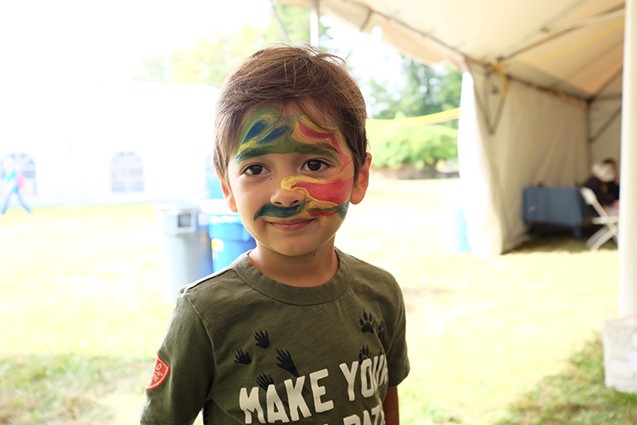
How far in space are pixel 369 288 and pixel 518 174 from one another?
795 centimetres

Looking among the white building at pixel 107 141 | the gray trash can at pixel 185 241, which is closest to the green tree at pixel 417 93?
the white building at pixel 107 141

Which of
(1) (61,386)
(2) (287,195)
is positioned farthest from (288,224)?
(1) (61,386)

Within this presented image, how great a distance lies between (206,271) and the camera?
457cm

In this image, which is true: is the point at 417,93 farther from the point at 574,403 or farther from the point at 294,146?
the point at 294,146

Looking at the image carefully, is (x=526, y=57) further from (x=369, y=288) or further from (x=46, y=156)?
(x=46, y=156)

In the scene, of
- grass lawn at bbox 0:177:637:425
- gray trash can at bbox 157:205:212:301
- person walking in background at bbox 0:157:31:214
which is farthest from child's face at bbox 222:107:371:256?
person walking in background at bbox 0:157:31:214

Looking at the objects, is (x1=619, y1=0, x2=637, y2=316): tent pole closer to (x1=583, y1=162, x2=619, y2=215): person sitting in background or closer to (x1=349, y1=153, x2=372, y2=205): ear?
(x1=349, y1=153, x2=372, y2=205): ear

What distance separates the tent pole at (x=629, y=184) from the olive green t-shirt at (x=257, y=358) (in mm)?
2865

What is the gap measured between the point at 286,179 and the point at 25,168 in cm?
1205

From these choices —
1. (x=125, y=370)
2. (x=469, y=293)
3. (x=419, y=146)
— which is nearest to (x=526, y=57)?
(x=469, y=293)

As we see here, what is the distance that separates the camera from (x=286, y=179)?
3.18ft

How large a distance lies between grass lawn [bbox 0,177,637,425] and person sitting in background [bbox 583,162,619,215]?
0.70 metres

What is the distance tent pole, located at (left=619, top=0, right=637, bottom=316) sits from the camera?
10.9 ft

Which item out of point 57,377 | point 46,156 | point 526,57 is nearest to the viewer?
point 57,377
